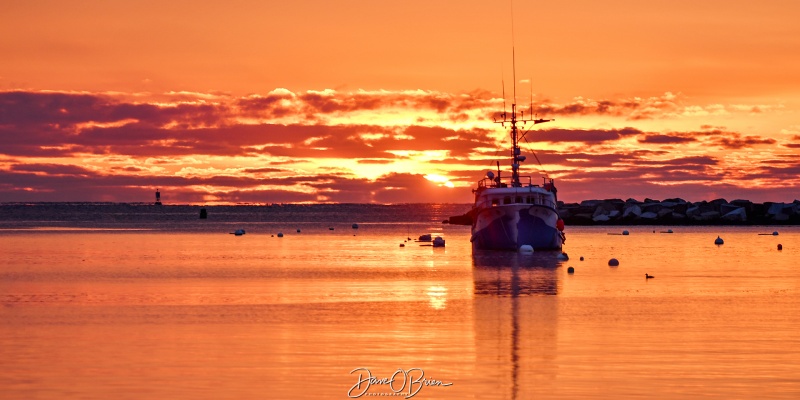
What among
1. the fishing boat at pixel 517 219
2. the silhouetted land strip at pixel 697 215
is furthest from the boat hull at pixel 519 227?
the silhouetted land strip at pixel 697 215

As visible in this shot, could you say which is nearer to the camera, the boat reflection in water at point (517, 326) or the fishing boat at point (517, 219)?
the boat reflection in water at point (517, 326)

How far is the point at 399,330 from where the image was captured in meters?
32.6

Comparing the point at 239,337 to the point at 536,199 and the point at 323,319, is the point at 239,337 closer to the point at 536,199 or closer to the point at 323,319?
the point at 323,319

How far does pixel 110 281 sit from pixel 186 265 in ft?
43.6

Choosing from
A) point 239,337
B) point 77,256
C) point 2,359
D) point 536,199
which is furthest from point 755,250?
point 2,359

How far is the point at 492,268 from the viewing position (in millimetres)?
65000

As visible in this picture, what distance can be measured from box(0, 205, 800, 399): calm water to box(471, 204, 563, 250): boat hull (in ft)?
39.4

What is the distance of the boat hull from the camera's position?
7856cm

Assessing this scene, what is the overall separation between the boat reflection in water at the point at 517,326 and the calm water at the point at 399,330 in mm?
92

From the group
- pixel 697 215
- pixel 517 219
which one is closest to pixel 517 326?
pixel 517 219

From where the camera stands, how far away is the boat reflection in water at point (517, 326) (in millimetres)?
23953

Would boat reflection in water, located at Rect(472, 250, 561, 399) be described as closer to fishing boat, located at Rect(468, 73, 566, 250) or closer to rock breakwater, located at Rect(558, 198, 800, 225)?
fishing boat, located at Rect(468, 73, 566, 250)

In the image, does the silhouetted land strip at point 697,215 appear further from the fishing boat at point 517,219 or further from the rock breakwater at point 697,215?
the fishing boat at point 517,219

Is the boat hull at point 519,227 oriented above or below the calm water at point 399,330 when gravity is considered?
above
